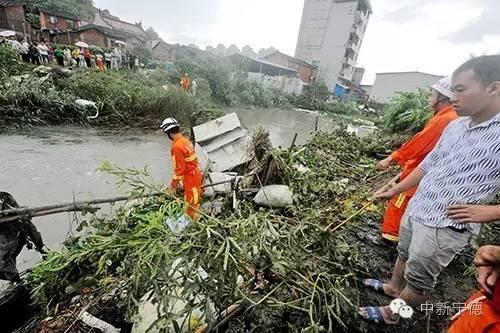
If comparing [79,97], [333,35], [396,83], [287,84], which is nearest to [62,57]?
[79,97]

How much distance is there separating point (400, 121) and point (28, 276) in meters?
10.4

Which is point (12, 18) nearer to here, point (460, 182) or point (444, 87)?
point (444, 87)

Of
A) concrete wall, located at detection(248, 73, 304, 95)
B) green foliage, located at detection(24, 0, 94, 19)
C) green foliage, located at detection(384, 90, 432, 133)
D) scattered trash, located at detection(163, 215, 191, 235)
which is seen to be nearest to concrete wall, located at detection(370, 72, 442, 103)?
concrete wall, located at detection(248, 73, 304, 95)

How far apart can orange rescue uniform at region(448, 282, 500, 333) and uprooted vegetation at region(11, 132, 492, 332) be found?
57cm

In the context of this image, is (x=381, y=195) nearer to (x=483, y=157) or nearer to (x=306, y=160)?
(x=483, y=157)

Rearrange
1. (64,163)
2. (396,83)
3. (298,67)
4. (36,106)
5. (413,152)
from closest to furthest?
(413,152), (64,163), (36,106), (396,83), (298,67)

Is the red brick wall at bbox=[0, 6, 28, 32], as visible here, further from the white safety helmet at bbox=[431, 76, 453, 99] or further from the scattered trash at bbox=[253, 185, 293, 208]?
the white safety helmet at bbox=[431, 76, 453, 99]

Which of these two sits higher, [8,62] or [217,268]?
[217,268]

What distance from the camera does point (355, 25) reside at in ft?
124

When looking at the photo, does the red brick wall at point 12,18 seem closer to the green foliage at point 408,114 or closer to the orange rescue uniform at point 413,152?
the green foliage at point 408,114

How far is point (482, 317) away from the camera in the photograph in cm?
111

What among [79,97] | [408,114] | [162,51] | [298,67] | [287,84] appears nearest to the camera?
[408,114]

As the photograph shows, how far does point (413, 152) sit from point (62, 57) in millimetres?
19437

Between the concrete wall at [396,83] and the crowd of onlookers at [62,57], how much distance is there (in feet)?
92.9
